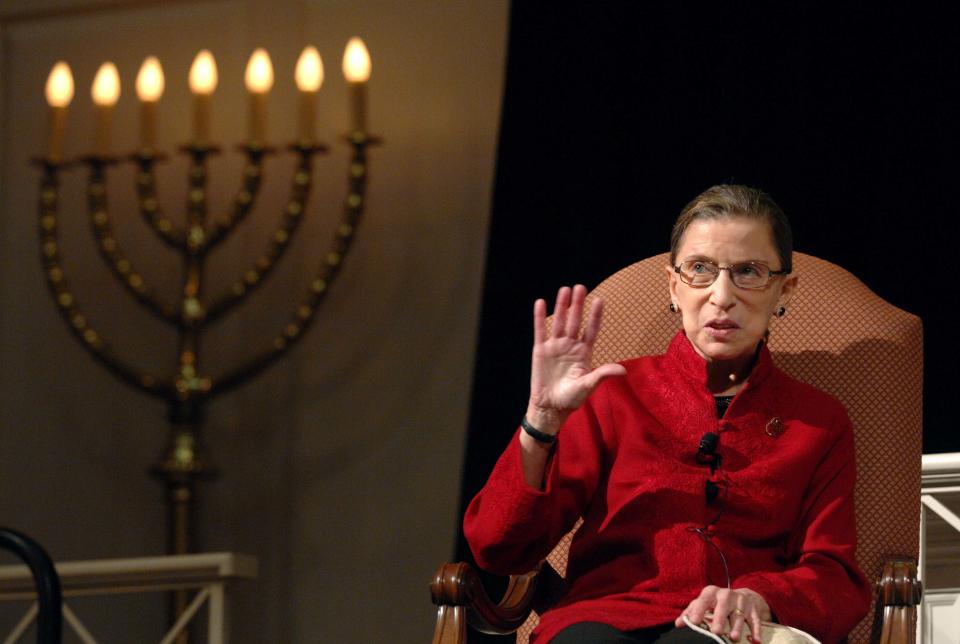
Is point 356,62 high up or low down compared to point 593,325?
up

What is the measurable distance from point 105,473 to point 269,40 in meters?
1.30

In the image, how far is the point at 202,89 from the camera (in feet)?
12.9

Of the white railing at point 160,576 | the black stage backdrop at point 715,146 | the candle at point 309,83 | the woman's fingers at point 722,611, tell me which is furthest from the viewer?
the candle at point 309,83

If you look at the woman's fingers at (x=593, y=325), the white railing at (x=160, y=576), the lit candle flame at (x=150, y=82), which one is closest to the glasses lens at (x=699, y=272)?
the woman's fingers at (x=593, y=325)

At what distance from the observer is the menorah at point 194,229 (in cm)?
383

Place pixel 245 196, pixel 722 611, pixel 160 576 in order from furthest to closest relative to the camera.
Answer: pixel 245 196 → pixel 160 576 → pixel 722 611

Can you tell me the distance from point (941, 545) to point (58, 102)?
8.38 feet

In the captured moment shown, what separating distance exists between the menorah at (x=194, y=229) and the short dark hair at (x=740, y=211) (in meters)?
1.83

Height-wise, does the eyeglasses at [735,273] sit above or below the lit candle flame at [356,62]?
below

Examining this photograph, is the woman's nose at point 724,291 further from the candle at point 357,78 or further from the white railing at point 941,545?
the candle at point 357,78

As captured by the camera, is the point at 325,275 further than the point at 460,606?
Yes

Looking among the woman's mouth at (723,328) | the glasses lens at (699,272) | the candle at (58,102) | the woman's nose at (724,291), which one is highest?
the candle at (58,102)

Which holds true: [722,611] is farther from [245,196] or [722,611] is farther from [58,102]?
[58,102]

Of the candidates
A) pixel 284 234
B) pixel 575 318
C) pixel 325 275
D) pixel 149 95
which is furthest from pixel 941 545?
pixel 149 95
